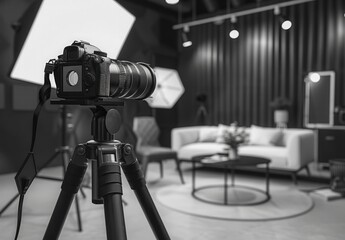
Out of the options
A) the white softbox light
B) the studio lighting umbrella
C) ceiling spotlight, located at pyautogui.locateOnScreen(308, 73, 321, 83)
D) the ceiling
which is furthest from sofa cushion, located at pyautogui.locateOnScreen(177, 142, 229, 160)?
the white softbox light

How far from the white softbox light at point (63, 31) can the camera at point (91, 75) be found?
0.86 metres

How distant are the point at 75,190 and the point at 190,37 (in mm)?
5577

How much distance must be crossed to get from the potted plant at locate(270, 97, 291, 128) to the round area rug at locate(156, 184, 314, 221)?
1569 mm

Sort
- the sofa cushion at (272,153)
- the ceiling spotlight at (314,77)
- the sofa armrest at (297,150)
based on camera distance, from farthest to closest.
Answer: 1. the ceiling spotlight at (314,77)
2. the sofa cushion at (272,153)
3. the sofa armrest at (297,150)

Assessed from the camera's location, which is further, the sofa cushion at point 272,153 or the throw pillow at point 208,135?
the throw pillow at point 208,135

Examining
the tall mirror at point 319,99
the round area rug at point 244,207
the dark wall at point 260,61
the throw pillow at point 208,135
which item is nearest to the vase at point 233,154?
the round area rug at point 244,207

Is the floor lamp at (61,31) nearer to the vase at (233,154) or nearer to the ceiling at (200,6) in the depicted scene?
the vase at (233,154)

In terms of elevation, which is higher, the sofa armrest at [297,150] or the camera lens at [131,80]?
the camera lens at [131,80]

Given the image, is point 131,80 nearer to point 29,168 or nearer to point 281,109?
point 29,168

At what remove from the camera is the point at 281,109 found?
488 cm

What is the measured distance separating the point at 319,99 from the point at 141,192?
173 inches

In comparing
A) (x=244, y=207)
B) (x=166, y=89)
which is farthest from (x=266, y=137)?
(x=166, y=89)

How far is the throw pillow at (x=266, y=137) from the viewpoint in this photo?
14.2 feet

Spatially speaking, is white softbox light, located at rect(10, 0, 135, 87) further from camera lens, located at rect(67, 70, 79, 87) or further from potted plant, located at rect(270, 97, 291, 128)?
potted plant, located at rect(270, 97, 291, 128)
